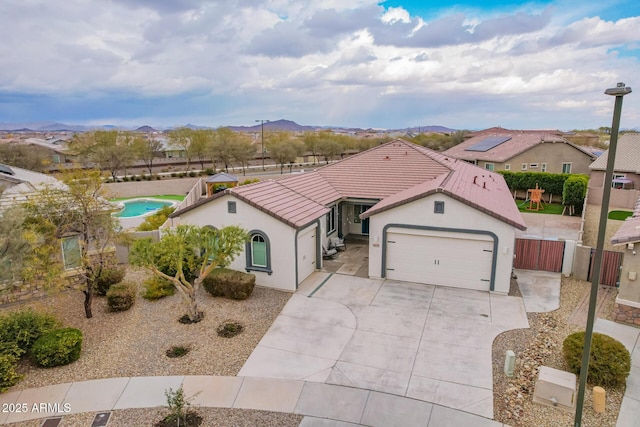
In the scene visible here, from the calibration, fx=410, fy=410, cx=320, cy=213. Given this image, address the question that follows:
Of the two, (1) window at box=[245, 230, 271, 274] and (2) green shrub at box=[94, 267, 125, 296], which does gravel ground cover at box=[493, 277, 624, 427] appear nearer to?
(1) window at box=[245, 230, 271, 274]

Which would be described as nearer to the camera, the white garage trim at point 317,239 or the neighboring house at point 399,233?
the neighboring house at point 399,233

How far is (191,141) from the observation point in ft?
206

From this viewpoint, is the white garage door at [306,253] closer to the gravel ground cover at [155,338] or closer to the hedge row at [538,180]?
the gravel ground cover at [155,338]

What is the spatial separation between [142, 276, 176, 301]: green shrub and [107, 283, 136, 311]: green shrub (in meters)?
0.75

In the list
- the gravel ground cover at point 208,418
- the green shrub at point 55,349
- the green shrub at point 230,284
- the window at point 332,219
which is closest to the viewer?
the gravel ground cover at point 208,418

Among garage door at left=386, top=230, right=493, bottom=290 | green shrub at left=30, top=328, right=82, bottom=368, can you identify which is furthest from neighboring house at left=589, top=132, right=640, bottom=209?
green shrub at left=30, top=328, right=82, bottom=368

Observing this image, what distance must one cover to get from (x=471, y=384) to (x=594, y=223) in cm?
2312

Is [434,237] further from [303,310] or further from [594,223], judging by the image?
[594,223]

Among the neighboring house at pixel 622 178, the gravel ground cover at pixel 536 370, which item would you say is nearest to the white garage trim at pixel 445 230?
the gravel ground cover at pixel 536 370

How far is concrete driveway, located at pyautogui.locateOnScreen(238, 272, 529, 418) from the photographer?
1031 cm

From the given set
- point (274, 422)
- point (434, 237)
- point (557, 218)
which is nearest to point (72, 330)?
point (274, 422)

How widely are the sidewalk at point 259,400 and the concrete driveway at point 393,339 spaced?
1.16ft

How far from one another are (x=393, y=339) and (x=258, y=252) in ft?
22.0

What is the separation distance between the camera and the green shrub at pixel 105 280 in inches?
619
